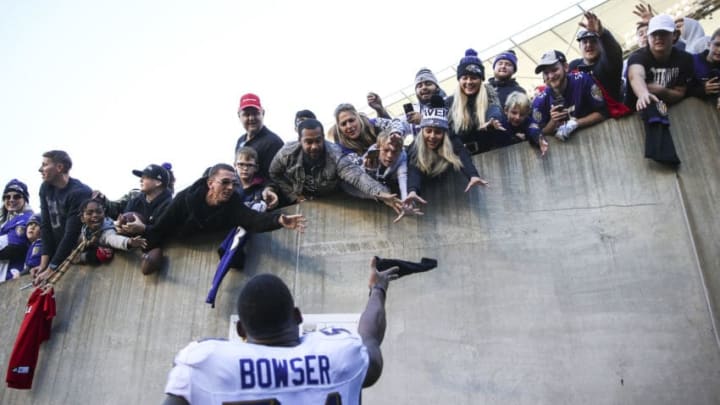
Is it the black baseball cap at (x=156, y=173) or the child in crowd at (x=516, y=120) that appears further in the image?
the black baseball cap at (x=156, y=173)

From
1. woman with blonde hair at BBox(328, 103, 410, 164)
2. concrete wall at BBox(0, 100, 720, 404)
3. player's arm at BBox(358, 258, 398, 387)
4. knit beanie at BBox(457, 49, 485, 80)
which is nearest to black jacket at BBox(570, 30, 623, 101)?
concrete wall at BBox(0, 100, 720, 404)

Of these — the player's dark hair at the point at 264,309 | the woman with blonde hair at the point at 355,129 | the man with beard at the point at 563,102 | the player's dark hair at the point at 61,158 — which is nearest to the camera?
the player's dark hair at the point at 264,309

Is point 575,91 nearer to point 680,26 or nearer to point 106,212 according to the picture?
point 680,26

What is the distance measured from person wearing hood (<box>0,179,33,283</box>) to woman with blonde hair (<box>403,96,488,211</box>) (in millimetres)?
6173

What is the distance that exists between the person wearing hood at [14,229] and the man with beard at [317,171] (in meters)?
4.73

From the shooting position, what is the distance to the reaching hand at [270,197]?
20.2 ft

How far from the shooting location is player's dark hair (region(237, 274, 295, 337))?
2363 millimetres

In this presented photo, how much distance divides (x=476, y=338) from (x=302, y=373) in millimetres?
2928

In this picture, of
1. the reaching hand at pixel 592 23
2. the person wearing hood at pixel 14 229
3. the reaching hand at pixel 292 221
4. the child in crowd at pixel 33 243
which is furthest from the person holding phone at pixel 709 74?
the person wearing hood at pixel 14 229

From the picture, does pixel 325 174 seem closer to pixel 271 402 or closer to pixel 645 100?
pixel 645 100

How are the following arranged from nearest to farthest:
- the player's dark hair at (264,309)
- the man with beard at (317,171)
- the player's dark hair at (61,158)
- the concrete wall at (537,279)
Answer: the player's dark hair at (264,309)
the concrete wall at (537,279)
the man with beard at (317,171)
the player's dark hair at (61,158)

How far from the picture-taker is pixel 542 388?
4.52 meters

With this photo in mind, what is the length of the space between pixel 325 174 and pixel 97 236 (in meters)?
3.37

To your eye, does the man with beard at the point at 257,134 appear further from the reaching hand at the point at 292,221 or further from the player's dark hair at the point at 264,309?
the player's dark hair at the point at 264,309
